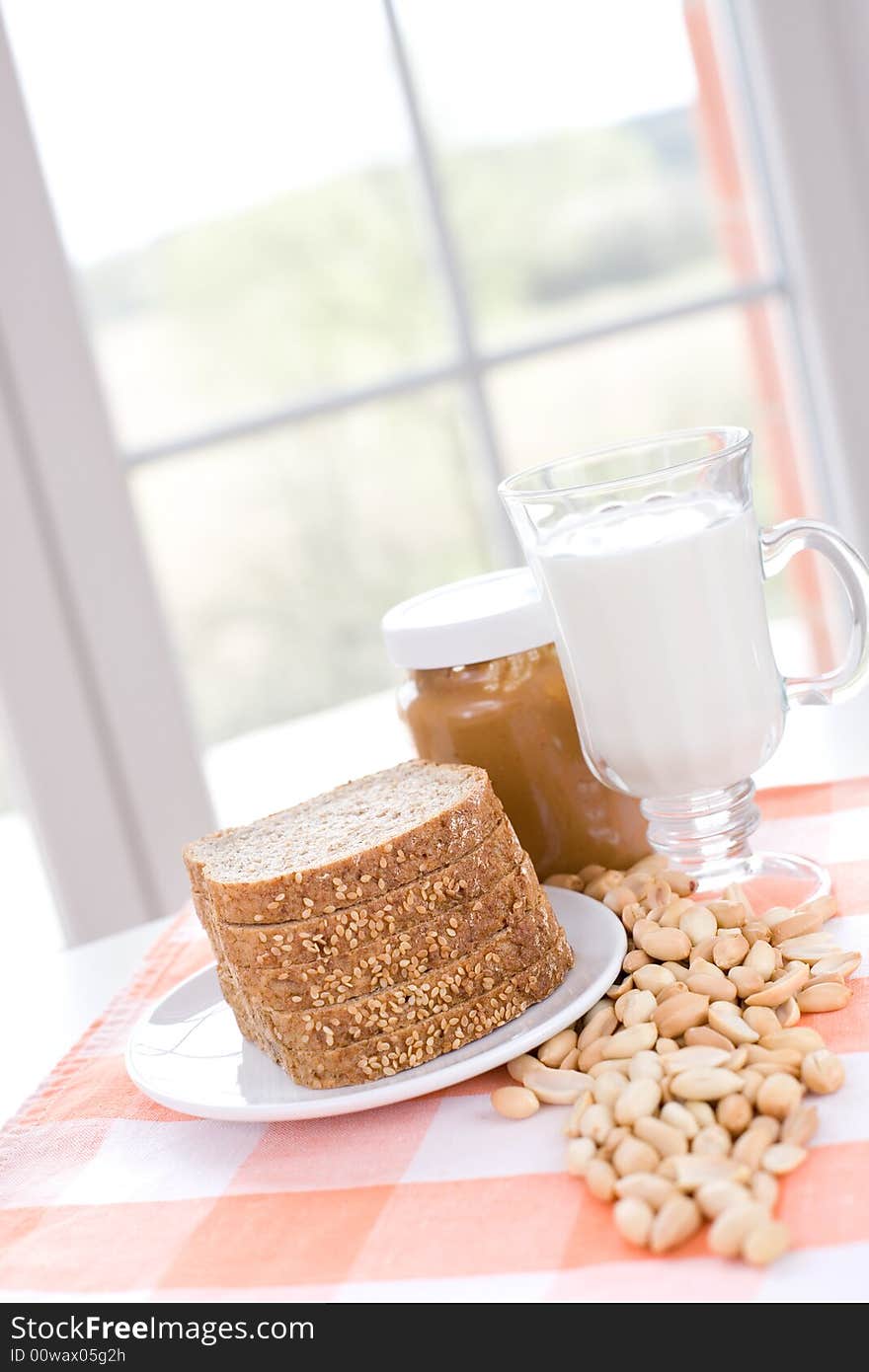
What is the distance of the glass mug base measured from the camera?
81 centimetres

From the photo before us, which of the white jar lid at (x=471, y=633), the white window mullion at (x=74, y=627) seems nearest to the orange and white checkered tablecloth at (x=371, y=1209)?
the white jar lid at (x=471, y=633)

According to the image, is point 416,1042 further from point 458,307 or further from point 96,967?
point 458,307

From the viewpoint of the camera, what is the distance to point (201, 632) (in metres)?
1.84

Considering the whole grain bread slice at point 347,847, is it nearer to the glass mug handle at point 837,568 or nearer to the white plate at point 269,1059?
the white plate at point 269,1059

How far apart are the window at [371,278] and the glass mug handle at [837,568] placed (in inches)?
40.7

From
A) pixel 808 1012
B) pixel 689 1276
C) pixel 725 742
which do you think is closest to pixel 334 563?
pixel 725 742

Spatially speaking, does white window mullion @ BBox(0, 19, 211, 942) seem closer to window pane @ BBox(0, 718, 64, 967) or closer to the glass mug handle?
window pane @ BBox(0, 718, 64, 967)

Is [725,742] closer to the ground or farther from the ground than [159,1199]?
farther from the ground

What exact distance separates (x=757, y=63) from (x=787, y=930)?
55.5 inches

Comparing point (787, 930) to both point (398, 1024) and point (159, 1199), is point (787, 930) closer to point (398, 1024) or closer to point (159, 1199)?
point (398, 1024)

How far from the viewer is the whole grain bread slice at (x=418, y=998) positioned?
0.67m

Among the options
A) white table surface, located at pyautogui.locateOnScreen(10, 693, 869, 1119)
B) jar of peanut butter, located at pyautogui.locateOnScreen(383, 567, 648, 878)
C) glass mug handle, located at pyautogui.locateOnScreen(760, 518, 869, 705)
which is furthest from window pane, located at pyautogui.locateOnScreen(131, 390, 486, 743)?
glass mug handle, located at pyautogui.locateOnScreen(760, 518, 869, 705)

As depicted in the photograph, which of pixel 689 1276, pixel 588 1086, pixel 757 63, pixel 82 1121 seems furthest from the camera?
pixel 757 63

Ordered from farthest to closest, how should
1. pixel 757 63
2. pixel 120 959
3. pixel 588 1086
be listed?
pixel 757 63, pixel 120 959, pixel 588 1086
